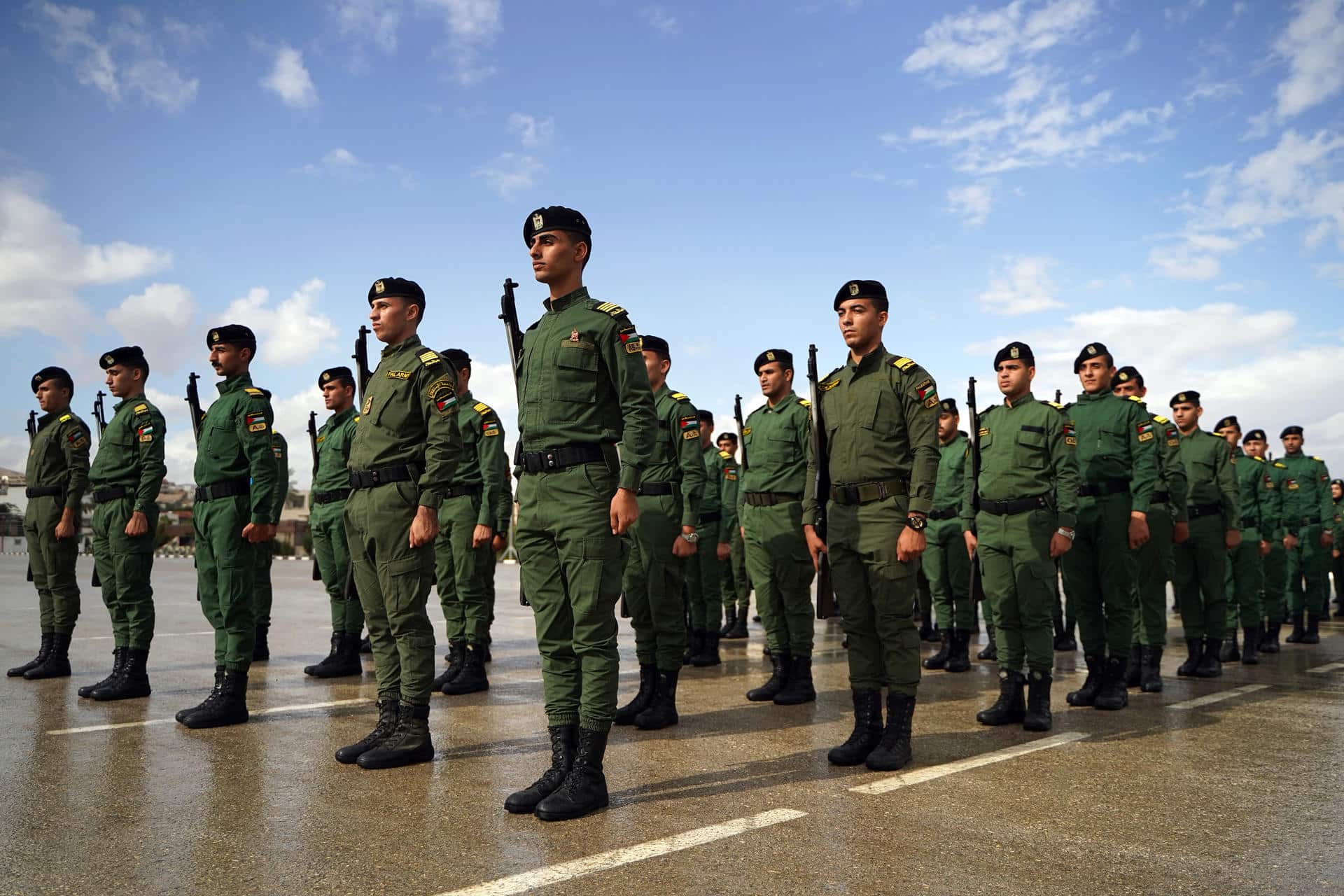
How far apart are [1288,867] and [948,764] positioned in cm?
177

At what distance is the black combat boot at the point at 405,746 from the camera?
495 centimetres

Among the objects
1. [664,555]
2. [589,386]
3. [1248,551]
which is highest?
[589,386]

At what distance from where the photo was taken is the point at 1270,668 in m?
9.69

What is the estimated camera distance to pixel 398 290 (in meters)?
5.60

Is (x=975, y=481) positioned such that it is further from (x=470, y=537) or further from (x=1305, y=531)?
(x=1305, y=531)

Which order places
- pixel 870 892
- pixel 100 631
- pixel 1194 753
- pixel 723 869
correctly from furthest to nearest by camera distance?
pixel 100 631, pixel 1194 753, pixel 723 869, pixel 870 892

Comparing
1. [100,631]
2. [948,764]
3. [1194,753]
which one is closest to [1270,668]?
[1194,753]

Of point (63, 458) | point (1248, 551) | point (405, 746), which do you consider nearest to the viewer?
point (405, 746)

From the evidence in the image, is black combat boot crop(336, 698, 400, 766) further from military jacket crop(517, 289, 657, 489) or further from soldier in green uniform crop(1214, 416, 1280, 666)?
soldier in green uniform crop(1214, 416, 1280, 666)

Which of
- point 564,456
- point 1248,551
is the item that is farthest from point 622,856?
point 1248,551

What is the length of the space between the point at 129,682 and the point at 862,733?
16.4 ft

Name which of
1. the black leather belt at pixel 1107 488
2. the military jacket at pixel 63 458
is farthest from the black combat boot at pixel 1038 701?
the military jacket at pixel 63 458

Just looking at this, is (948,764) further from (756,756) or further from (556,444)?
(556,444)

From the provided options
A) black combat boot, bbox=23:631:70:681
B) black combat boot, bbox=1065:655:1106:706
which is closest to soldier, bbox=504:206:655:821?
black combat boot, bbox=1065:655:1106:706
